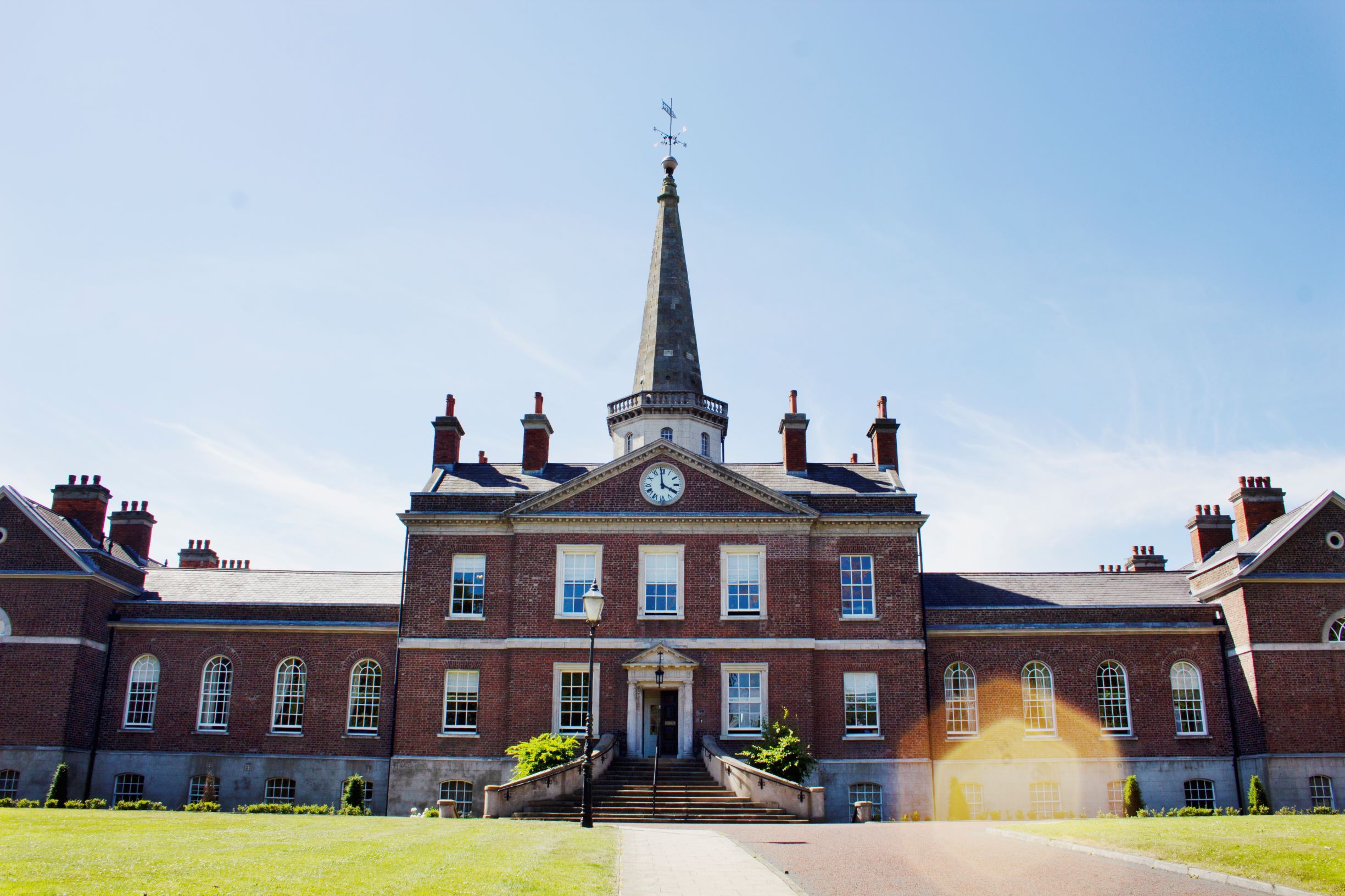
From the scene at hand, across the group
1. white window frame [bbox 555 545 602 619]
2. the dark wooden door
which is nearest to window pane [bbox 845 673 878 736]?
the dark wooden door

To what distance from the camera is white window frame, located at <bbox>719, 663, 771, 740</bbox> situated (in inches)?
1280

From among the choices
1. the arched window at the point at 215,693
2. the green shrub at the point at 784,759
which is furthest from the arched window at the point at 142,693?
the green shrub at the point at 784,759

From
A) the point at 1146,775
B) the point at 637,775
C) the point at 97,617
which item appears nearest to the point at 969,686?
the point at 1146,775

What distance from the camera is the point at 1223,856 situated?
604 inches

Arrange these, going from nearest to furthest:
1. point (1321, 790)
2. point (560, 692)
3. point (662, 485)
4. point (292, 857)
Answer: point (292, 857)
point (1321, 790)
point (560, 692)
point (662, 485)

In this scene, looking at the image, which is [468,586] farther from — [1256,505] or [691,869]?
[1256,505]

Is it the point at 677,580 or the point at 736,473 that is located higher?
the point at 736,473

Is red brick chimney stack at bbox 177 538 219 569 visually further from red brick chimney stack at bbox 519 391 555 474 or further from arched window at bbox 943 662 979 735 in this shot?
arched window at bbox 943 662 979 735

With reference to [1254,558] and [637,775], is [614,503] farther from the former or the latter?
[1254,558]

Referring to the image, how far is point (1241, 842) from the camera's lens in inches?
658

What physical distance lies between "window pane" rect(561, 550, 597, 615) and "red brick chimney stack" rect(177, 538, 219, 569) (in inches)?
777

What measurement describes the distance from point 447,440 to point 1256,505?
91.3 ft

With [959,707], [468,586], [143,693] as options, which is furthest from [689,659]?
[143,693]

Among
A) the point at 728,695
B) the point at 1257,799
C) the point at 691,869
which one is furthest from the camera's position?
the point at 728,695
